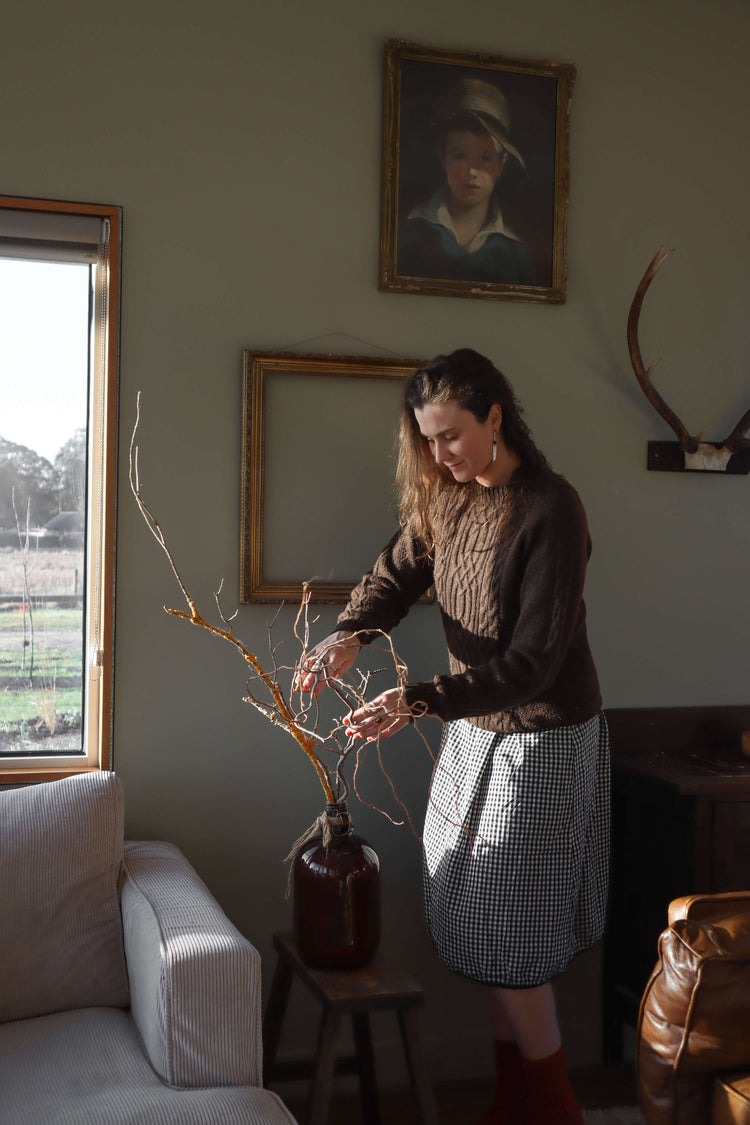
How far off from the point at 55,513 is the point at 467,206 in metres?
1.19

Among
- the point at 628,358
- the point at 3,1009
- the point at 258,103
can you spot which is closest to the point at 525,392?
the point at 628,358

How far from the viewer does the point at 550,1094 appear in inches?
74.9

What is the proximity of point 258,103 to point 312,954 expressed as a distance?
181 cm

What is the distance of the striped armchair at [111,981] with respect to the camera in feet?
5.07

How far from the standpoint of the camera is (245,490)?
90.6 inches

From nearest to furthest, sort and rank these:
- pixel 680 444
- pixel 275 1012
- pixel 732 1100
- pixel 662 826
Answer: pixel 732 1100 → pixel 275 1012 → pixel 662 826 → pixel 680 444

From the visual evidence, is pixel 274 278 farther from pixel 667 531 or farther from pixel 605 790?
pixel 605 790

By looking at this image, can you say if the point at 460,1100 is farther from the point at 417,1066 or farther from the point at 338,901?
the point at 338,901

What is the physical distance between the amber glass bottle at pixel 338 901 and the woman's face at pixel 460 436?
0.69 meters

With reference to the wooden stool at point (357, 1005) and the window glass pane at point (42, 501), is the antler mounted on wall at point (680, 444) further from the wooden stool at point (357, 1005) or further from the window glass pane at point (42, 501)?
the wooden stool at point (357, 1005)

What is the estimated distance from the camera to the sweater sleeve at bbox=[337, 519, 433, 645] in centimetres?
219

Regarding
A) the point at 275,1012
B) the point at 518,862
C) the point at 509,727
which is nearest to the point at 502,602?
the point at 509,727

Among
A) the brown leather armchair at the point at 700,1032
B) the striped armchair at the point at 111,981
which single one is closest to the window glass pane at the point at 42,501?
the striped armchair at the point at 111,981

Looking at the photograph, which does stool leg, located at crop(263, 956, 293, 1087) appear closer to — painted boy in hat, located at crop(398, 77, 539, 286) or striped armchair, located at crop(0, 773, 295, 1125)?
striped armchair, located at crop(0, 773, 295, 1125)
